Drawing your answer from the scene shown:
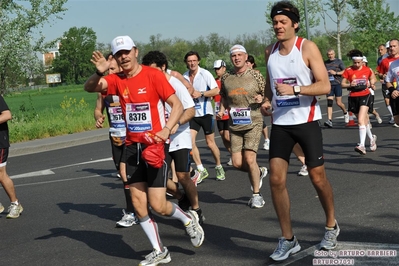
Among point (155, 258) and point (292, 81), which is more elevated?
point (292, 81)

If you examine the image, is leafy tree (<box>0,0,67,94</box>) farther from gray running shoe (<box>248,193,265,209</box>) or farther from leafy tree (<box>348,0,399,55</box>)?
leafy tree (<box>348,0,399,55</box>)

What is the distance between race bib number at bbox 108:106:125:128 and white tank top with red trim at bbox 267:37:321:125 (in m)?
2.61

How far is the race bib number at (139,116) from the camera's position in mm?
5883

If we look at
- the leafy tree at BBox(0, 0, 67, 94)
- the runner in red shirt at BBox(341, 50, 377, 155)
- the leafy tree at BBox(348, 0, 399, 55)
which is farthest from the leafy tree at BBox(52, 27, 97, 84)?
the runner in red shirt at BBox(341, 50, 377, 155)

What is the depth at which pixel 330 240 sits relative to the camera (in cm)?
582

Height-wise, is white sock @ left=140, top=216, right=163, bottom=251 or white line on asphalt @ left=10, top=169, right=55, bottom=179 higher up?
white sock @ left=140, top=216, right=163, bottom=251

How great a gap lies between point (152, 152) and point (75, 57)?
448ft

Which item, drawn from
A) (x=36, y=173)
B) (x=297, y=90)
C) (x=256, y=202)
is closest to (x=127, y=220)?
(x=256, y=202)

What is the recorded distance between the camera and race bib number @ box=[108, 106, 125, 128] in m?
8.02

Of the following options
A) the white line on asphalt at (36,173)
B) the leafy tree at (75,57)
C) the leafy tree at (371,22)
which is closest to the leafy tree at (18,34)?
the white line on asphalt at (36,173)

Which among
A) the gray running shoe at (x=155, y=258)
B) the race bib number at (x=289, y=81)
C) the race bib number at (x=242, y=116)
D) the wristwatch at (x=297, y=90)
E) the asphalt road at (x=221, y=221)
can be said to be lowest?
the asphalt road at (x=221, y=221)

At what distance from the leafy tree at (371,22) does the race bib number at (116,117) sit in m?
48.2

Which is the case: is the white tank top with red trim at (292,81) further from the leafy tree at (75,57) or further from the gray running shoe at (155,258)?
the leafy tree at (75,57)

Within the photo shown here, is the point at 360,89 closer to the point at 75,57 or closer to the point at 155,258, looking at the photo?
the point at 155,258
